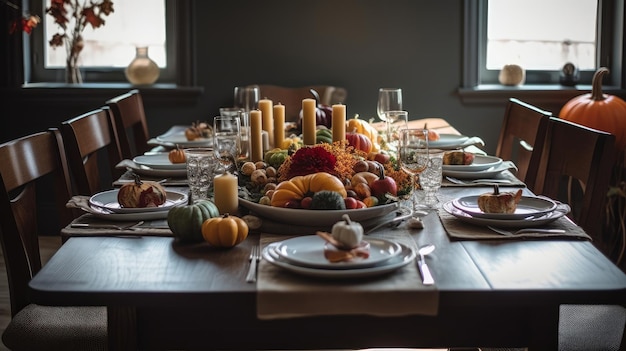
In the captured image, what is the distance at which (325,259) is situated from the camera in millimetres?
1495

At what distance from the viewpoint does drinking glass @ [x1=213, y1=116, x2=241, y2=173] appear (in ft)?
6.99

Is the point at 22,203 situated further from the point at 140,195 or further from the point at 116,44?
the point at 116,44

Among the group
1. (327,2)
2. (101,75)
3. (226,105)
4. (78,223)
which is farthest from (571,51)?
(78,223)

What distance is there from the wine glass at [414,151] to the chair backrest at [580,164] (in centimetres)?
44

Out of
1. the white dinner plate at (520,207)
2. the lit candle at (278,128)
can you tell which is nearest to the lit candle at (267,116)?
the lit candle at (278,128)

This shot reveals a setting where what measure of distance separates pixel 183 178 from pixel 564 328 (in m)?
1.17

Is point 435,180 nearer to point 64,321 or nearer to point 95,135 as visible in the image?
point 64,321

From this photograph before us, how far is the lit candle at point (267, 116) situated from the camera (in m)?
2.76

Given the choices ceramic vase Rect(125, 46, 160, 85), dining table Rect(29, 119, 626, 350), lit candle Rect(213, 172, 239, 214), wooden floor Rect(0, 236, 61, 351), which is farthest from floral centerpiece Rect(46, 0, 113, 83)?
dining table Rect(29, 119, 626, 350)

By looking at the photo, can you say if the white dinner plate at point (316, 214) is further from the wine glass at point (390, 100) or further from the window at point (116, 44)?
the window at point (116, 44)

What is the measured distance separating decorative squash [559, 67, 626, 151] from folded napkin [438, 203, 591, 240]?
2.07 m

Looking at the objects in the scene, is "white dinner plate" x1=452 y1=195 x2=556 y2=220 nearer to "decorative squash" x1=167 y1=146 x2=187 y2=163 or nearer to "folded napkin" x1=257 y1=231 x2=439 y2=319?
"folded napkin" x1=257 y1=231 x2=439 y2=319

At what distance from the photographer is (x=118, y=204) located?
2012 mm

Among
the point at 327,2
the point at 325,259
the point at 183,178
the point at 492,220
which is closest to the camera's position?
the point at 325,259
